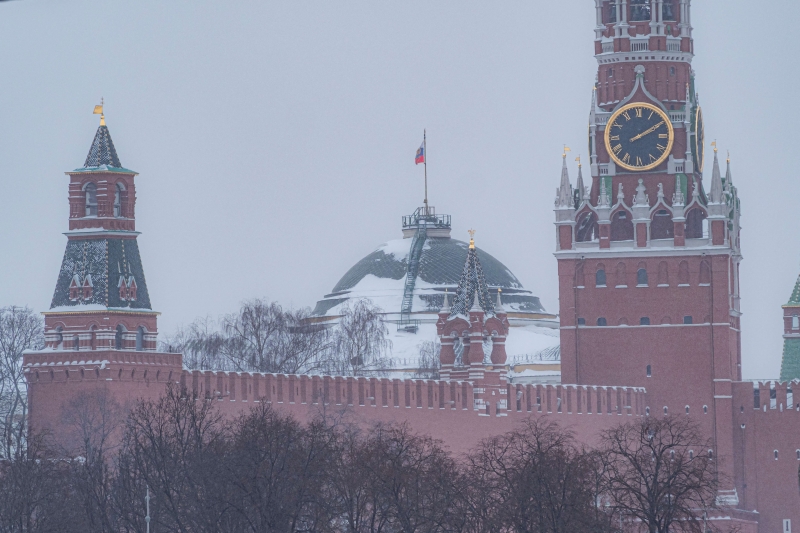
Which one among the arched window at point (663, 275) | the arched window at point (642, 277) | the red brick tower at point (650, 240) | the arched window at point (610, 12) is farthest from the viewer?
the arched window at point (610, 12)

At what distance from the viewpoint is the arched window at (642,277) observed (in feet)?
296

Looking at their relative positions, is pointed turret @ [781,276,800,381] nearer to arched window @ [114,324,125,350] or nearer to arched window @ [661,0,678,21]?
arched window @ [661,0,678,21]

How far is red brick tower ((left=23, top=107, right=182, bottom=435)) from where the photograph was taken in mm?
71250

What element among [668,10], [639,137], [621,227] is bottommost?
[621,227]

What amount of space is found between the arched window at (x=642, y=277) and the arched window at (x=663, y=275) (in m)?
0.45

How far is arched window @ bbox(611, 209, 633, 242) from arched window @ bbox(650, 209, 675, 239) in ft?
2.63

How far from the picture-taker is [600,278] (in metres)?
90.6

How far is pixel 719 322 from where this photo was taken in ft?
294

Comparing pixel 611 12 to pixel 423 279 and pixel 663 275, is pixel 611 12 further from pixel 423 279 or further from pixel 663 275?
pixel 423 279

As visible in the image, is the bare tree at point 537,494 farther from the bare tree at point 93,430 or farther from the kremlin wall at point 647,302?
the kremlin wall at point 647,302

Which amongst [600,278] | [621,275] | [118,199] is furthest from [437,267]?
[118,199]

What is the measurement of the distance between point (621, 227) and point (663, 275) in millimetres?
2517

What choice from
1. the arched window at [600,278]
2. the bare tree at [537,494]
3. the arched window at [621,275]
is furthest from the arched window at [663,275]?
the bare tree at [537,494]

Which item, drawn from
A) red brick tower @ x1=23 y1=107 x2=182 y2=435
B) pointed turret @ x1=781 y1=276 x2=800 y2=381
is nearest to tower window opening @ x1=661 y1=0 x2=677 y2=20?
pointed turret @ x1=781 y1=276 x2=800 y2=381
